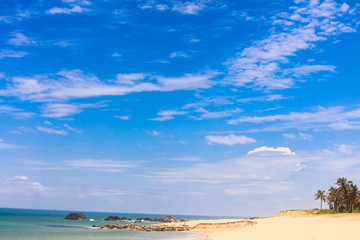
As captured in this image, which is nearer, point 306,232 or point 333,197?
point 306,232

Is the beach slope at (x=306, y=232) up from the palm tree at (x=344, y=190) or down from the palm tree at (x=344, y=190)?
down

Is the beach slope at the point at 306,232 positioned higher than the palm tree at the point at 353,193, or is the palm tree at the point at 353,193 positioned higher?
the palm tree at the point at 353,193

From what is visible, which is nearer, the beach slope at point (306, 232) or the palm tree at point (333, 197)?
the beach slope at point (306, 232)

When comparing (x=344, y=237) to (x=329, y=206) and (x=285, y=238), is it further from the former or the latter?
(x=329, y=206)

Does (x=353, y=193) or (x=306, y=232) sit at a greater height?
(x=353, y=193)

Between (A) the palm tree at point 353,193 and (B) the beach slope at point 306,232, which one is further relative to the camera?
(A) the palm tree at point 353,193

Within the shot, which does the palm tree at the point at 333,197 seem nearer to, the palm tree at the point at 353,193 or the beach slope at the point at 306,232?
the palm tree at the point at 353,193

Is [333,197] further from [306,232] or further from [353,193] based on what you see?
[306,232]

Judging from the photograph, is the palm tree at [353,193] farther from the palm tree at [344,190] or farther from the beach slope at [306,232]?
the beach slope at [306,232]

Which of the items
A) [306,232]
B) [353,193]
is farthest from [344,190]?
[306,232]

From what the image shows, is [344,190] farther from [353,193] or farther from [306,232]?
[306,232]

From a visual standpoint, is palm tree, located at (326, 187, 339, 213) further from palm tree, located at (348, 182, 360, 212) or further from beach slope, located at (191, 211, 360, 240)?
beach slope, located at (191, 211, 360, 240)

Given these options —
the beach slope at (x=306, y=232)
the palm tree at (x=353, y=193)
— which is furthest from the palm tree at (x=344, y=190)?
the beach slope at (x=306, y=232)

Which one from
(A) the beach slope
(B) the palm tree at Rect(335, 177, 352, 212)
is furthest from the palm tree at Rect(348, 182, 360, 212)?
(A) the beach slope
